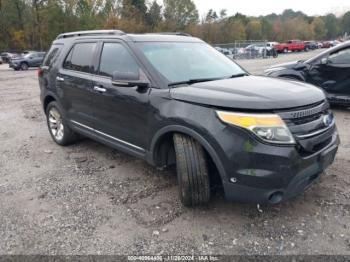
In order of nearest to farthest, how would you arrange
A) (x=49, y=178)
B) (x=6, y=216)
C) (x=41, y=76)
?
(x=6, y=216)
(x=49, y=178)
(x=41, y=76)

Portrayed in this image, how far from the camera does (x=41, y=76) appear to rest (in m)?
5.67

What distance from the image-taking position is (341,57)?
23.0 feet

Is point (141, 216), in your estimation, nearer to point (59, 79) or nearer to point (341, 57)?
point (59, 79)

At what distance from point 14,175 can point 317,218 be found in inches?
148

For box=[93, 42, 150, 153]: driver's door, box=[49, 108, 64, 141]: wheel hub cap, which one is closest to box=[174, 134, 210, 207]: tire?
box=[93, 42, 150, 153]: driver's door

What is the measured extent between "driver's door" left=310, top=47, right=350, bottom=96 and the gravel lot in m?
2.71

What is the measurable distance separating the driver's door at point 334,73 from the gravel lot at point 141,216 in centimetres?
271

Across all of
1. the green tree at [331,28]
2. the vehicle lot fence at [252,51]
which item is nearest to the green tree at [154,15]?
the vehicle lot fence at [252,51]

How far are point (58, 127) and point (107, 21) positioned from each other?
164 ft

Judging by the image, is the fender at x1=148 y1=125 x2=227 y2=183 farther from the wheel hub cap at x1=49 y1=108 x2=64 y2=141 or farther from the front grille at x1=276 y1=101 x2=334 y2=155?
the wheel hub cap at x1=49 y1=108 x2=64 y2=141

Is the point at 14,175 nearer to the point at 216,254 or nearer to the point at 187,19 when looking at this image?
the point at 216,254

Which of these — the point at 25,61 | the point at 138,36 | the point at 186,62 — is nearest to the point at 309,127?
the point at 186,62

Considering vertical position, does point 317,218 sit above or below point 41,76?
below

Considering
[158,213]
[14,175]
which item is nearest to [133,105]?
[158,213]
